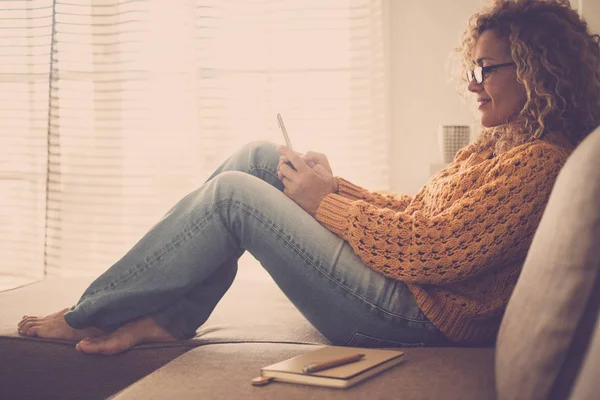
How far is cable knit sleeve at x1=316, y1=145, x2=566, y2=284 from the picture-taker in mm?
1161

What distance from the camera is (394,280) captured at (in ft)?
4.24

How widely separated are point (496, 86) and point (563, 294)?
2.39 feet

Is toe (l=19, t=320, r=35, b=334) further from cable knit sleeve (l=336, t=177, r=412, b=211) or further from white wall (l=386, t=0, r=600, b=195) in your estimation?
white wall (l=386, t=0, r=600, b=195)

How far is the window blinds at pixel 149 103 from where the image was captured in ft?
9.14

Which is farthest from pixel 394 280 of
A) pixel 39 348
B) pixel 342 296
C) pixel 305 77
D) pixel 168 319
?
pixel 305 77

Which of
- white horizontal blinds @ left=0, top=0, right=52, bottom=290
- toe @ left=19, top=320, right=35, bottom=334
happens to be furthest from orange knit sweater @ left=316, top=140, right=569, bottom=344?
white horizontal blinds @ left=0, top=0, right=52, bottom=290

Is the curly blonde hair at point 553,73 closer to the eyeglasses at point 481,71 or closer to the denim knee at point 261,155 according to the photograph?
the eyeglasses at point 481,71

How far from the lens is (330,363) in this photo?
1026 mm

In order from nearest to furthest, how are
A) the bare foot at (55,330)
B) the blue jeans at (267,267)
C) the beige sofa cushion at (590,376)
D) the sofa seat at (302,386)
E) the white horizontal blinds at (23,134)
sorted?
the beige sofa cushion at (590,376)
the sofa seat at (302,386)
the blue jeans at (267,267)
the bare foot at (55,330)
the white horizontal blinds at (23,134)

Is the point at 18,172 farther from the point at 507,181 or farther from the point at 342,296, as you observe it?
the point at 507,181

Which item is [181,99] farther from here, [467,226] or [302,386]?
[302,386]

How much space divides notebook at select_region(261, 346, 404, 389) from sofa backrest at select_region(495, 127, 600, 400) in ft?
0.76

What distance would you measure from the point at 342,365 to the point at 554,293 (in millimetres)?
378

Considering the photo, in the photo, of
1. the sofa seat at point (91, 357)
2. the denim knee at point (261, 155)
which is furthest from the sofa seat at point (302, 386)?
the denim knee at point (261, 155)
